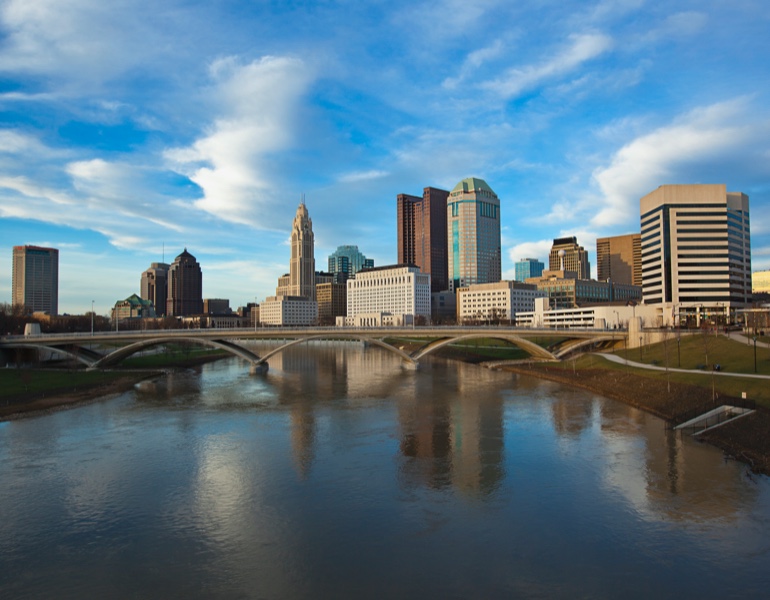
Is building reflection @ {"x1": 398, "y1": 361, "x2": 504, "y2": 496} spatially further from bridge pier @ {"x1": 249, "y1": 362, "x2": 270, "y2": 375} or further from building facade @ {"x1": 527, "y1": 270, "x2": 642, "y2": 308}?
building facade @ {"x1": 527, "y1": 270, "x2": 642, "y2": 308}

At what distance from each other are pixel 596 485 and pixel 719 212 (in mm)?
107147

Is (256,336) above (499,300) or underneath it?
underneath

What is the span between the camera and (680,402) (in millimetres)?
40562

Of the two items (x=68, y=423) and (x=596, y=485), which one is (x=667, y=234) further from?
(x=68, y=423)

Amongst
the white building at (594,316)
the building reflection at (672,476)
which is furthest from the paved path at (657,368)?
the white building at (594,316)

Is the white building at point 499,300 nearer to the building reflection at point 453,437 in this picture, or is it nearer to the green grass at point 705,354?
the green grass at point 705,354

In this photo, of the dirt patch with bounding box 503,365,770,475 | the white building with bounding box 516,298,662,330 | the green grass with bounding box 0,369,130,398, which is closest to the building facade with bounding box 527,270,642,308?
Result: the white building with bounding box 516,298,662,330

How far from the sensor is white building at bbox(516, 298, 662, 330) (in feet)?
362

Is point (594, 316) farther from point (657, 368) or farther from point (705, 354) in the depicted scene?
point (657, 368)

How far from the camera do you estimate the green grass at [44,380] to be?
52156 mm

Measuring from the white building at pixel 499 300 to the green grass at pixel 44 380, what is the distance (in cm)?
12302

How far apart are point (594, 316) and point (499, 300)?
62.1 metres

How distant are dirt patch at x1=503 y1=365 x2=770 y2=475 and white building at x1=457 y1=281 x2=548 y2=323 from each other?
357 ft

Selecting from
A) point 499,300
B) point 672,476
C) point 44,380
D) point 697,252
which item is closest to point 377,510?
point 672,476
